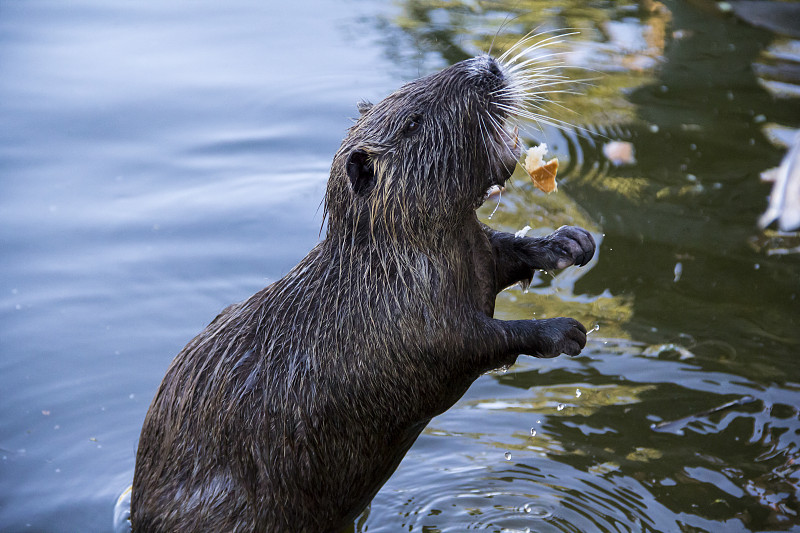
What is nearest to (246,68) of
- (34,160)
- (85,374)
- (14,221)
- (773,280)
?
(34,160)

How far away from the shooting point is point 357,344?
3.24 m

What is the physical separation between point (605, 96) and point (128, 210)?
11.8 feet

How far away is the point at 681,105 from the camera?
7086 mm

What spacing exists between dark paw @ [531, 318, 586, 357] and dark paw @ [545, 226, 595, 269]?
27 centimetres

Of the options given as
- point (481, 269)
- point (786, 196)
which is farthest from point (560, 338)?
point (786, 196)

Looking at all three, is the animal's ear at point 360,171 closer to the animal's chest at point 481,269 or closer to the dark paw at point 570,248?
the animal's chest at point 481,269

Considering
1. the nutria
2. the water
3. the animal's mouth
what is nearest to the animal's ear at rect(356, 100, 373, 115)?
the nutria

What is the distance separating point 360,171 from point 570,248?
2.70 feet

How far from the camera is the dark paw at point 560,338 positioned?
10.8 ft

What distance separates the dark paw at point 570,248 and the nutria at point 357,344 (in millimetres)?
270

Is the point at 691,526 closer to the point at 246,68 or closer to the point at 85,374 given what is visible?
the point at 85,374

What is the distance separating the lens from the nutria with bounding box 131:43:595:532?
10.5 ft

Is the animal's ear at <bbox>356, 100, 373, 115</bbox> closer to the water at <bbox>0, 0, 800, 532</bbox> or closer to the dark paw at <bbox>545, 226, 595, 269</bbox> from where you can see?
the dark paw at <bbox>545, 226, 595, 269</bbox>

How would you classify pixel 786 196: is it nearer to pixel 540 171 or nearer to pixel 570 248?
pixel 540 171
